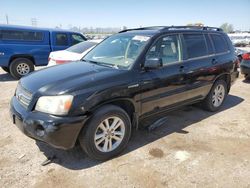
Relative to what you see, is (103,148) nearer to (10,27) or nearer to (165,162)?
(165,162)

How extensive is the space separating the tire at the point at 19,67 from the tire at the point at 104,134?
22.6 feet

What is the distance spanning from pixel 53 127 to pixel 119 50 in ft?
6.09

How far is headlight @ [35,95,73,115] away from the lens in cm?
292

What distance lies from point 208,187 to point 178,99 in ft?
5.91

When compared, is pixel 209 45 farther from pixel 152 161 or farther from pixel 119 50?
pixel 152 161

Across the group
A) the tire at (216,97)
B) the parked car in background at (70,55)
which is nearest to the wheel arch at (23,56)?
the parked car in background at (70,55)

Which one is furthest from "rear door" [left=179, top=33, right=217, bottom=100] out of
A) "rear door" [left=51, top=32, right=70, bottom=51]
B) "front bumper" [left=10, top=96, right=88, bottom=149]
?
"rear door" [left=51, top=32, right=70, bottom=51]

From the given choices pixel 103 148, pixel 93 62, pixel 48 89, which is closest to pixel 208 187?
pixel 103 148

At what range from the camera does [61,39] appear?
1029 centimetres

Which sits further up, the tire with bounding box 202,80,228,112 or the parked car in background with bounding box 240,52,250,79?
the parked car in background with bounding box 240,52,250,79

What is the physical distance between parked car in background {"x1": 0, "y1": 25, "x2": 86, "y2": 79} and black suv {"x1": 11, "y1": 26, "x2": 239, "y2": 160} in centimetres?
565

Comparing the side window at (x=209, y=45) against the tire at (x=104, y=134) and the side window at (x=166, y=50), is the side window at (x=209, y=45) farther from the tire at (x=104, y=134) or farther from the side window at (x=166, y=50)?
the tire at (x=104, y=134)

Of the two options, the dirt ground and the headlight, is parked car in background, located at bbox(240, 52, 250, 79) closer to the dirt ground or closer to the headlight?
the dirt ground

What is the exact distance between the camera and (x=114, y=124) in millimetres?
3463
